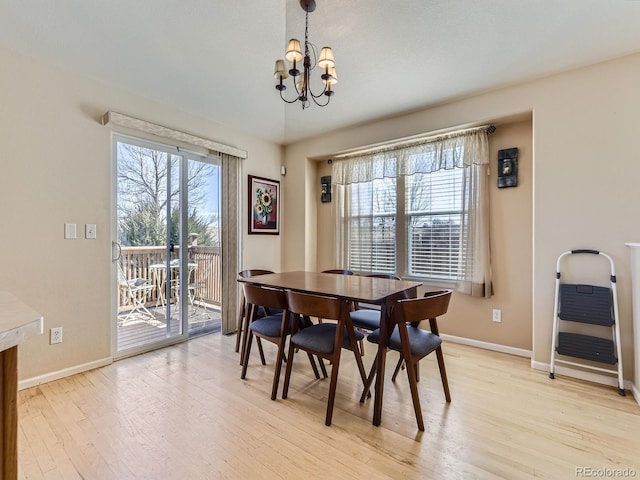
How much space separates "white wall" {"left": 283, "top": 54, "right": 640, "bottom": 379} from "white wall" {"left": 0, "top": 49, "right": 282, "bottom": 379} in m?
3.59

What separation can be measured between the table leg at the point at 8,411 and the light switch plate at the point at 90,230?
6.53 ft

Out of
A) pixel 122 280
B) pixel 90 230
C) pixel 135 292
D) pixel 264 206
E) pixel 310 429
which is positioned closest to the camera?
pixel 310 429

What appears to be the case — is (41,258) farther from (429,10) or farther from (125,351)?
(429,10)

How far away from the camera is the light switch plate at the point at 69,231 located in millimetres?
2461

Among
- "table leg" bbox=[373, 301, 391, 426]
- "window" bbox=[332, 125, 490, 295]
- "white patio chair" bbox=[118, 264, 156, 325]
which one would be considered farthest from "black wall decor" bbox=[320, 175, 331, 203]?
"table leg" bbox=[373, 301, 391, 426]

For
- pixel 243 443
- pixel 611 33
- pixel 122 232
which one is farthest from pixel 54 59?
pixel 611 33

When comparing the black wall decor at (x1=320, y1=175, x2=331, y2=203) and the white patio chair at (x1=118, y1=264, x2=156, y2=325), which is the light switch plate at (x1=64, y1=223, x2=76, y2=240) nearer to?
the white patio chair at (x1=118, y1=264, x2=156, y2=325)

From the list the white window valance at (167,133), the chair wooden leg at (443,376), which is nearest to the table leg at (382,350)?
the chair wooden leg at (443,376)

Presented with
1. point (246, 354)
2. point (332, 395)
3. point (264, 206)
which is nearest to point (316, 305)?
point (332, 395)

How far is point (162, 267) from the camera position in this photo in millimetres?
3166

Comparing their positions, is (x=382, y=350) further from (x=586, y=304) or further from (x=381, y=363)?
(x=586, y=304)

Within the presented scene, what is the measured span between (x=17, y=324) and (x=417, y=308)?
1.73 metres

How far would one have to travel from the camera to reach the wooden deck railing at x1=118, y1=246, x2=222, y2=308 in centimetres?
292

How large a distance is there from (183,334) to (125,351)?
59 cm
